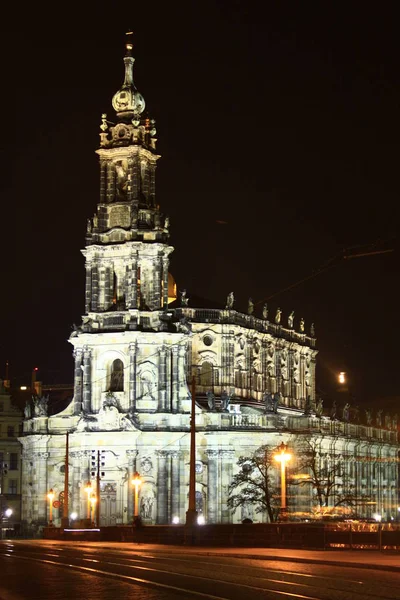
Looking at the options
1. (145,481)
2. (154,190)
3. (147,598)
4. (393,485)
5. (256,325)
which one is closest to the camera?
(147,598)

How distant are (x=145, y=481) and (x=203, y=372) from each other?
1467 cm

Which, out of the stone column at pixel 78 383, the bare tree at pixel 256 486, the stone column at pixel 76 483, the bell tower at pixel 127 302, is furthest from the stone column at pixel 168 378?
the stone column at pixel 76 483

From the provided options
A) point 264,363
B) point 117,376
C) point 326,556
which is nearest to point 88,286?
point 117,376

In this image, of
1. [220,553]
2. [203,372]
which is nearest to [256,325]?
[203,372]

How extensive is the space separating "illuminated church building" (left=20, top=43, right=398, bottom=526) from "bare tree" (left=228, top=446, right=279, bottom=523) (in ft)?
3.19

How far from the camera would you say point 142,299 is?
10706cm

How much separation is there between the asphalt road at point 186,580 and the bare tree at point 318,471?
6312 cm

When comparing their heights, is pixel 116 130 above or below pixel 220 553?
above

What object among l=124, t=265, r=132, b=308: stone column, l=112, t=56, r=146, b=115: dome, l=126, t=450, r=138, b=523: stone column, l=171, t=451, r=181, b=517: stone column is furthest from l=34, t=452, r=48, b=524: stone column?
l=112, t=56, r=146, b=115: dome

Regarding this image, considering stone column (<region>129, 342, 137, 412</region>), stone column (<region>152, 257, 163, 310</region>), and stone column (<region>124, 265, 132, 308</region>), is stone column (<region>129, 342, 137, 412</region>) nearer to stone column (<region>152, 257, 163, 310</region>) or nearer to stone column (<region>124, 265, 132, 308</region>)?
stone column (<region>124, 265, 132, 308</region>)

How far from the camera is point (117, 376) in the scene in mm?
106938

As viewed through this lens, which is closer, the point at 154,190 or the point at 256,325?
the point at 154,190

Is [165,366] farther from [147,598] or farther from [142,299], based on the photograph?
[147,598]

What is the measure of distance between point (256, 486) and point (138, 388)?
12726 millimetres
